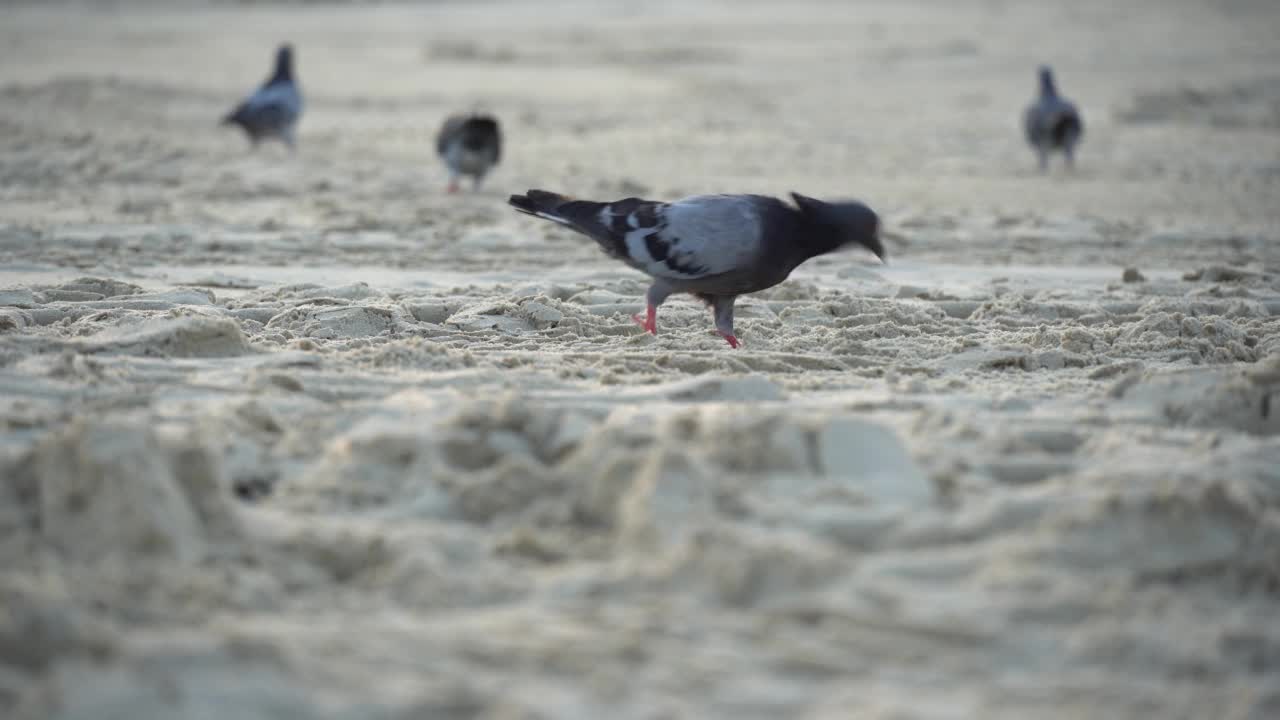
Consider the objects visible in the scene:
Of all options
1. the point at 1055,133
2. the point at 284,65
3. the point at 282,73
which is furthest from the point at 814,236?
the point at 284,65

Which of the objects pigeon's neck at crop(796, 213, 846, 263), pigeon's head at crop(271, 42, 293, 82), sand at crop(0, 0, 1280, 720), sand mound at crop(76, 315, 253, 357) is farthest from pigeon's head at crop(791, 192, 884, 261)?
pigeon's head at crop(271, 42, 293, 82)

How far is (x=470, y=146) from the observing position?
12.0m

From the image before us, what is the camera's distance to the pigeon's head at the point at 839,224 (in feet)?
19.8

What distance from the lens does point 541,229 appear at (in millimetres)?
9570

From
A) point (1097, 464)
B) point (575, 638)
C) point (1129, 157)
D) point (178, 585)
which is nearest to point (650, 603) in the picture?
point (575, 638)

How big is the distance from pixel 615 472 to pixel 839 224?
269 centimetres

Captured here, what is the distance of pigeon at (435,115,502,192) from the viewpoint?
11.9m

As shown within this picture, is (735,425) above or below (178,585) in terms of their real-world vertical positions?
above

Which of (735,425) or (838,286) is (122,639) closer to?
(735,425)

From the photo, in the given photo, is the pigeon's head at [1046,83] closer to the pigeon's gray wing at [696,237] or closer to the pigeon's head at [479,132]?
the pigeon's head at [479,132]

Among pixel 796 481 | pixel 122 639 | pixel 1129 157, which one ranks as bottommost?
pixel 122 639

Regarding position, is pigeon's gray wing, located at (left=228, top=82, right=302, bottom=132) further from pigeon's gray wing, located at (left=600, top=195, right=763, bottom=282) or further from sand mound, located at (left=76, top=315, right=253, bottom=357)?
sand mound, located at (left=76, top=315, right=253, bottom=357)

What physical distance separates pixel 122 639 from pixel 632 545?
Answer: 1184 mm

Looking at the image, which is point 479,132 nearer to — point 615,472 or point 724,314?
point 724,314
